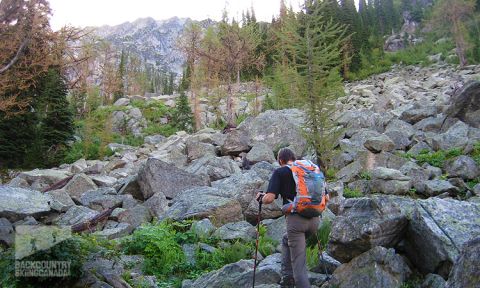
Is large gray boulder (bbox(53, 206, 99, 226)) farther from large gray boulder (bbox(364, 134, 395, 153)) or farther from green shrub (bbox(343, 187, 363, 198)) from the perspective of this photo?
large gray boulder (bbox(364, 134, 395, 153))

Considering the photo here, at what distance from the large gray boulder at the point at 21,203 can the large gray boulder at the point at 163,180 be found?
2.52 m

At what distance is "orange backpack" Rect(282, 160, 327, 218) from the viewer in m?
4.92

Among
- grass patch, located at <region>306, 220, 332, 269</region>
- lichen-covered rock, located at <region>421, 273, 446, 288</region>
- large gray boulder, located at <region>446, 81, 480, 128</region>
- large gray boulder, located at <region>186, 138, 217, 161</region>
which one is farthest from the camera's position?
large gray boulder, located at <region>186, 138, 217, 161</region>

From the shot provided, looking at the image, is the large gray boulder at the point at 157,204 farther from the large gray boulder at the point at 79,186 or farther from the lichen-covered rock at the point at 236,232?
the large gray boulder at the point at 79,186

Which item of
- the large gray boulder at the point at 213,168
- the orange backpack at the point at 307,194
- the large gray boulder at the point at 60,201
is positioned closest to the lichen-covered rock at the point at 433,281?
the orange backpack at the point at 307,194

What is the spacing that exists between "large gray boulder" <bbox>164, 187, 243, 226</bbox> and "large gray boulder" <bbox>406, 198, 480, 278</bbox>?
453 centimetres

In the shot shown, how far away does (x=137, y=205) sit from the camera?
34.6 feet

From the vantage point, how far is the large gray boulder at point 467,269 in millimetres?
3484

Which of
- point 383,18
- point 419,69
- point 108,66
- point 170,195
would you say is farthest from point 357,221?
point 383,18

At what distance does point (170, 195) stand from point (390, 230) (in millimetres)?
7319

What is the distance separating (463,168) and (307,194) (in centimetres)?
927

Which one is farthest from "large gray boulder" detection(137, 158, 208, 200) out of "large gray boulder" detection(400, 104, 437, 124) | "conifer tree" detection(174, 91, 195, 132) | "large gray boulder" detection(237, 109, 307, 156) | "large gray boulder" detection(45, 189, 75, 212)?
"conifer tree" detection(174, 91, 195, 132)

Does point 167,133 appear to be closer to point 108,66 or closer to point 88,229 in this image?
point 108,66

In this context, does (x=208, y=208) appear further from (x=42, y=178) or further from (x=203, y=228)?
(x=42, y=178)
